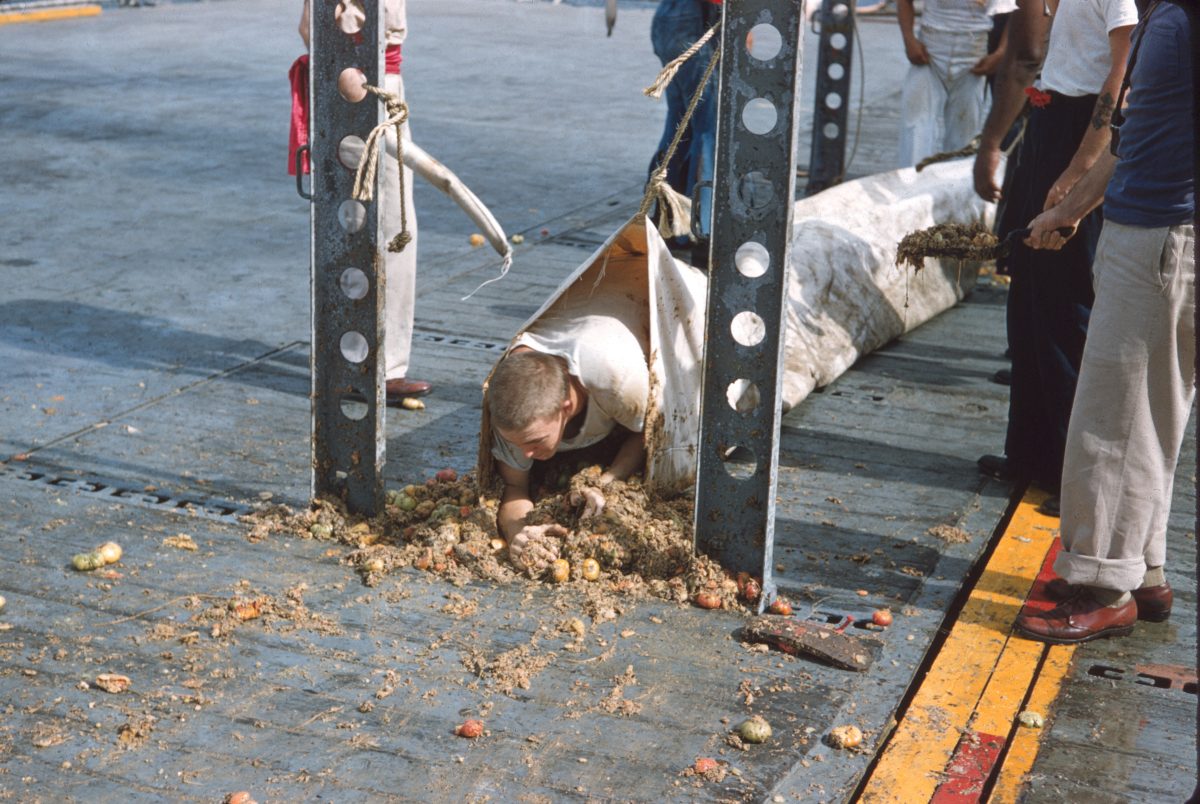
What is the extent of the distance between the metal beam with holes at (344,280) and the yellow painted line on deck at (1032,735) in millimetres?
2341

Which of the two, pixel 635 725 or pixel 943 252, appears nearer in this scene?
pixel 635 725

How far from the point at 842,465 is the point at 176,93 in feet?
34.8

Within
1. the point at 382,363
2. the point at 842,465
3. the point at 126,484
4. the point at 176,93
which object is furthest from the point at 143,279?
the point at 176,93

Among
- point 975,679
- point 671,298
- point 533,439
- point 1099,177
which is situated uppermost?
point 1099,177

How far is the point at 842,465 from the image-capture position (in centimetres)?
600

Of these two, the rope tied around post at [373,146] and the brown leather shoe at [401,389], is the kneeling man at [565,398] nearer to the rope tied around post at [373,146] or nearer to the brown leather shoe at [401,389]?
the rope tied around post at [373,146]

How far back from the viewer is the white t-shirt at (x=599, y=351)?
15.9ft

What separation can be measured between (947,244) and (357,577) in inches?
120

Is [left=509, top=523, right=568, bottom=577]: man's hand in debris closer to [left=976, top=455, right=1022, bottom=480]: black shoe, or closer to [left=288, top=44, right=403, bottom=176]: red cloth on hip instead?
[left=288, top=44, right=403, bottom=176]: red cloth on hip

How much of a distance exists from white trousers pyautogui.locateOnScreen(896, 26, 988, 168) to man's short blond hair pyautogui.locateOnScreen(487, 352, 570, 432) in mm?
5309

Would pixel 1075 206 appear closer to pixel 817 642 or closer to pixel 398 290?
pixel 817 642

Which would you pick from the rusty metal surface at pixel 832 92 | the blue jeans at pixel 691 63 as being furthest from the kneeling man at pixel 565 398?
the rusty metal surface at pixel 832 92

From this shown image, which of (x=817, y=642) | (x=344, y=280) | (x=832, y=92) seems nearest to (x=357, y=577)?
(x=344, y=280)

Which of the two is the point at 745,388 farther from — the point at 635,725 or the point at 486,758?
the point at 486,758
